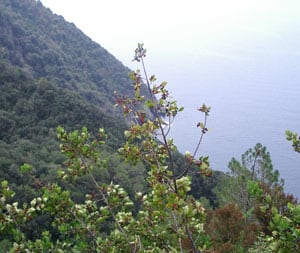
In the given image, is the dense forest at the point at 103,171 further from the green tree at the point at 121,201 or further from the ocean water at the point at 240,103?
the ocean water at the point at 240,103

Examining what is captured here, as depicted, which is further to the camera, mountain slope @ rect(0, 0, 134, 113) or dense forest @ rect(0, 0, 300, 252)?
mountain slope @ rect(0, 0, 134, 113)

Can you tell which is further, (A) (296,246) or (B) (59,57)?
(B) (59,57)

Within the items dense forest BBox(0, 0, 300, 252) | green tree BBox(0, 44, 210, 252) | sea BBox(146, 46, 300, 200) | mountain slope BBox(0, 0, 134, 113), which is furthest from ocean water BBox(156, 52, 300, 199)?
green tree BBox(0, 44, 210, 252)

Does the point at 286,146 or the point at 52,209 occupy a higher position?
the point at 286,146

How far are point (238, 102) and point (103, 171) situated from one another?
5268 centimetres

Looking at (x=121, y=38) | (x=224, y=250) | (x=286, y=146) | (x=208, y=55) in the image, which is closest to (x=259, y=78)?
(x=208, y=55)

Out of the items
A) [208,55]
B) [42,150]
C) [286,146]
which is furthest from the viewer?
[208,55]

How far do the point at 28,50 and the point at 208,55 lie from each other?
287ft

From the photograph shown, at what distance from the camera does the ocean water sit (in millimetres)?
47781

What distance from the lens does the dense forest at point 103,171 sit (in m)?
2.56

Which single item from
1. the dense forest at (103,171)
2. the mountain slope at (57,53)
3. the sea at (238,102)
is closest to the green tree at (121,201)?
the dense forest at (103,171)

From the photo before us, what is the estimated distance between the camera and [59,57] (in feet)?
198

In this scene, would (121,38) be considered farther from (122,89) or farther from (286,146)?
(286,146)

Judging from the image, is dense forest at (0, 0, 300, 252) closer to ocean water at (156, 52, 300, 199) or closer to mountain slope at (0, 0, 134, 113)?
mountain slope at (0, 0, 134, 113)
